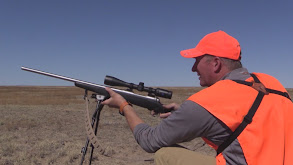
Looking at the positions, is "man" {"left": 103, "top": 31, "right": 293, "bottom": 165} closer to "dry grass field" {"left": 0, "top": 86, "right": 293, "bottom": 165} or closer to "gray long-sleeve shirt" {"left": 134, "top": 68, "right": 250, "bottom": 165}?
"gray long-sleeve shirt" {"left": 134, "top": 68, "right": 250, "bottom": 165}

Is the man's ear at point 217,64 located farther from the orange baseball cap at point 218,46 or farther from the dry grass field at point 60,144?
the dry grass field at point 60,144

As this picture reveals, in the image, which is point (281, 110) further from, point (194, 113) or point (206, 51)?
point (206, 51)

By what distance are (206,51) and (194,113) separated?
75cm

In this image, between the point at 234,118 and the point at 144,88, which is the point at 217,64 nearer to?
the point at 234,118

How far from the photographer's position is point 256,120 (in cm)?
206

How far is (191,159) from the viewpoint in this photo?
292 cm

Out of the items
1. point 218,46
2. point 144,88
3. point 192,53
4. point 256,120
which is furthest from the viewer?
point 144,88

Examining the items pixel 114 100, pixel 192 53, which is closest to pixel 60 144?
pixel 114 100

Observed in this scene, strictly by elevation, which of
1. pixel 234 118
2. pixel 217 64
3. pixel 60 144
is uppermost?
pixel 217 64

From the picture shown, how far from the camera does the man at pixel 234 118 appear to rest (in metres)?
2.06

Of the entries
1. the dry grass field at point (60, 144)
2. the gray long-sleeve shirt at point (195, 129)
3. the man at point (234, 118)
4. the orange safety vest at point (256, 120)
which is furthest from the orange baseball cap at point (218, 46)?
the dry grass field at point (60, 144)

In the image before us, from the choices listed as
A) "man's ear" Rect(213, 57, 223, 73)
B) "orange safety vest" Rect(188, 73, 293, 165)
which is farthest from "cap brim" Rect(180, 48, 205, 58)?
"orange safety vest" Rect(188, 73, 293, 165)

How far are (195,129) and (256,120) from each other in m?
0.50

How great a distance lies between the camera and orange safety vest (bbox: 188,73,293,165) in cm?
204
